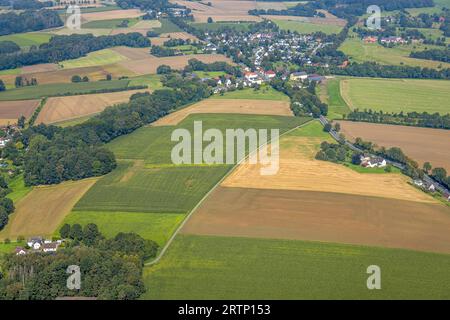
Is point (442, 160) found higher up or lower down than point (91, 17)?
lower down

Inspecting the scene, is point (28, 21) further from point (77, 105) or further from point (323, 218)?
point (323, 218)

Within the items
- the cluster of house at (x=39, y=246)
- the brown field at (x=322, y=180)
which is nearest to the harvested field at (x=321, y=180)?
the brown field at (x=322, y=180)

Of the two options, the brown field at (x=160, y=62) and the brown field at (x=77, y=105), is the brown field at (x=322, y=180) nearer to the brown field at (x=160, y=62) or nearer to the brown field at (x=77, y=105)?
the brown field at (x=77, y=105)

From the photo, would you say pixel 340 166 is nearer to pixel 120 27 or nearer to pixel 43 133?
pixel 43 133

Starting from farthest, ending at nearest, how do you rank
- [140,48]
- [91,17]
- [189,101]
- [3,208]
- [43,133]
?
[91,17] < [140,48] < [189,101] < [43,133] < [3,208]

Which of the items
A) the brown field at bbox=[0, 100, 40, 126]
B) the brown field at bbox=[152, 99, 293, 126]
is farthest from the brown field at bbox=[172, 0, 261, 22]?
the brown field at bbox=[0, 100, 40, 126]

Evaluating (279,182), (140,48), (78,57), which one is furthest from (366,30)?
(279,182)

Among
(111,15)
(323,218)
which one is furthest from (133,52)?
(323,218)
